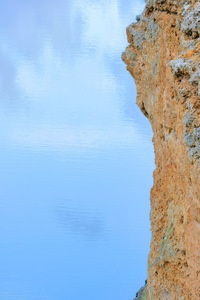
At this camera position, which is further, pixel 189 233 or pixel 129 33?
pixel 129 33

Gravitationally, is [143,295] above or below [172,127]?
above

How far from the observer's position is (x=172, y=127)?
5.46 metres

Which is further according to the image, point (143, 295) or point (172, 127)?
point (143, 295)

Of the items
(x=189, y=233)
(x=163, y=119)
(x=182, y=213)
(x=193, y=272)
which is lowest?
(x=193, y=272)

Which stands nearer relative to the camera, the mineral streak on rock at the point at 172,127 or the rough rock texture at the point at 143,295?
the mineral streak on rock at the point at 172,127

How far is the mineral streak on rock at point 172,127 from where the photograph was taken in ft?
12.8

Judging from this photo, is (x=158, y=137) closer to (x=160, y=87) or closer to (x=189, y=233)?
(x=160, y=87)

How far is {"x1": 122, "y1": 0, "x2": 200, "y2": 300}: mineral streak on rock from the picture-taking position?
3891mm

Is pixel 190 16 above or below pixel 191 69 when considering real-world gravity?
above

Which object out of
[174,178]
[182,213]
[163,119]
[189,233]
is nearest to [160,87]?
[163,119]

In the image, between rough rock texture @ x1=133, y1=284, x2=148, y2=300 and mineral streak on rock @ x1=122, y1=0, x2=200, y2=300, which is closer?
mineral streak on rock @ x1=122, y1=0, x2=200, y2=300

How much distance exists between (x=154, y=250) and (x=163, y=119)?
1.81m

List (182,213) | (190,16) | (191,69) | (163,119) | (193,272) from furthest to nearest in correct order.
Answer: (163,119) → (182,213) → (193,272) → (190,16) → (191,69)

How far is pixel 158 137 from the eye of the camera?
246 inches
